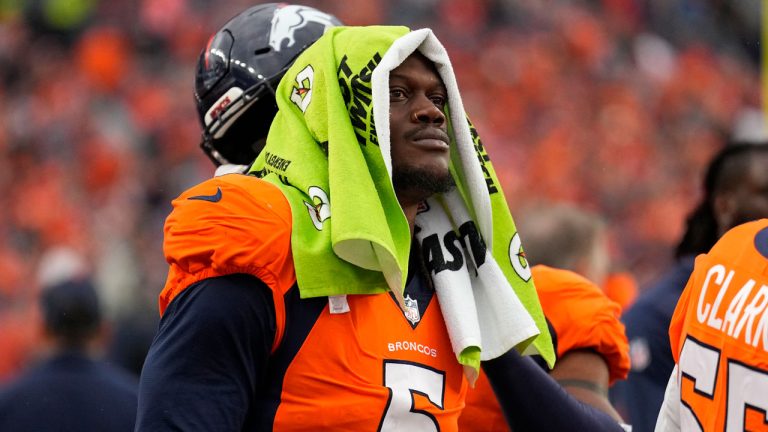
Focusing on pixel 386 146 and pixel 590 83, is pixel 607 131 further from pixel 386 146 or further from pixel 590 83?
pixel 386 146

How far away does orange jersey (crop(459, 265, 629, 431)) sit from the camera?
11.8 feet

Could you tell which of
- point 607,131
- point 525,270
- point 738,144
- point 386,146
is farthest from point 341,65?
point 607,131

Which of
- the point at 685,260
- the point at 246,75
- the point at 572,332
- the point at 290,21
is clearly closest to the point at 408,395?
the point at 572,332

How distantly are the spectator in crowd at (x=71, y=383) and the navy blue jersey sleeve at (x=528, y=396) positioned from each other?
1.69 m

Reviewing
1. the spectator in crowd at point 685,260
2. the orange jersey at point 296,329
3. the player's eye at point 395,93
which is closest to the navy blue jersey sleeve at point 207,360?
the orange jersey at point 296,329

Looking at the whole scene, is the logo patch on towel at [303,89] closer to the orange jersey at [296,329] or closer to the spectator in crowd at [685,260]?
the orange jersey at [296,329]

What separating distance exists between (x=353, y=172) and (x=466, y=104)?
39.2ft

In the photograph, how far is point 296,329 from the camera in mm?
2846

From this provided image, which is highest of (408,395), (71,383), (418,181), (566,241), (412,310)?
(418,181)

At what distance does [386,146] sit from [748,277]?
800 mm

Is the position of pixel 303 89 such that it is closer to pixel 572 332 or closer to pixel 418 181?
pixel 418 181

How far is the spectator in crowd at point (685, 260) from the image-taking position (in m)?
5.09

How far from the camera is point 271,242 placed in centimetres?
278

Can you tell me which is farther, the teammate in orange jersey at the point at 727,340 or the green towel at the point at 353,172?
the green towel at the point at 353,172
